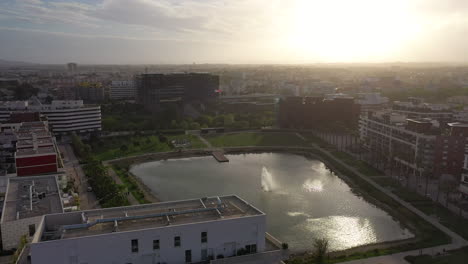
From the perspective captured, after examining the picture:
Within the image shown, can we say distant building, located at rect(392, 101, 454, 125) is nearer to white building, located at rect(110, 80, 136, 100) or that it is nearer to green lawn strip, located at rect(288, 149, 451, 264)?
green lawn strip, located at rect(288, 149, 451, 264)

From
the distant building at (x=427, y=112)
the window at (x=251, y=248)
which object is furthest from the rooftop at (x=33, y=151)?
the distant building at (x=427, y=112)

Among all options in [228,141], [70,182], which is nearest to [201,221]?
[70,182]

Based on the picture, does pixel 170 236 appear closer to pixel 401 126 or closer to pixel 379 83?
pixel 401 126

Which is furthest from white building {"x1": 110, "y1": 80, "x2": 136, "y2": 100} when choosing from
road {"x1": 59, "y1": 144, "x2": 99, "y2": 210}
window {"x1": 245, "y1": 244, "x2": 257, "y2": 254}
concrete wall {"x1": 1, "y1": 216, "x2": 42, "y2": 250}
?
window {"x1": 245, "y1": 244, "x2": 257, "y2": 254}

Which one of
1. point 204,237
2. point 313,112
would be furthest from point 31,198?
point 313,112

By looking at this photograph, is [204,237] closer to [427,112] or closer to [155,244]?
[155,244]
